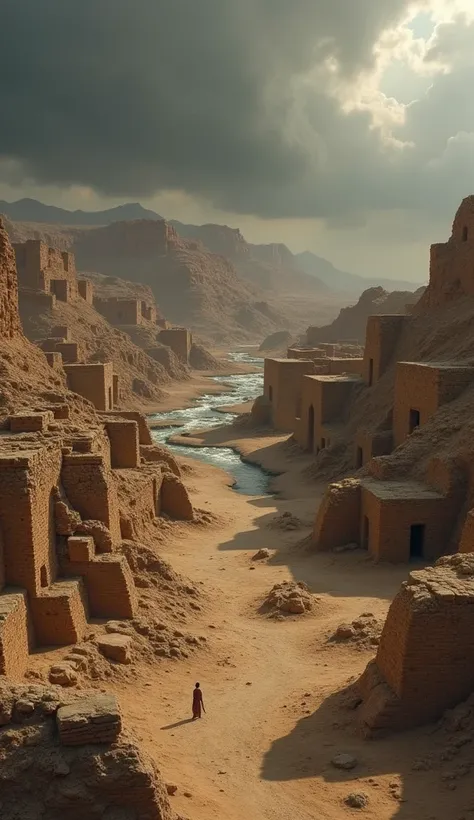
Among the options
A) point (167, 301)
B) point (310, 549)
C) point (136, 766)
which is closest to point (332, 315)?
point (167, 301)

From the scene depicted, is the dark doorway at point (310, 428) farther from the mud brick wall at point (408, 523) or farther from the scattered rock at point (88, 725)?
the scattered rock at point (88, 725)

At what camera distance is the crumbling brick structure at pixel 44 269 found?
152 feet

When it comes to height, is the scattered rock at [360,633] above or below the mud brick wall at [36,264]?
below

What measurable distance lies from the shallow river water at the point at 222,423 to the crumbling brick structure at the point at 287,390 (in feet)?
12.5

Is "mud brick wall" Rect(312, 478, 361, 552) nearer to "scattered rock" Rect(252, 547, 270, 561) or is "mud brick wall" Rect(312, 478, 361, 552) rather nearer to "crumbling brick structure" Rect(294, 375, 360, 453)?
"scattered rock" Rect(252, 547, 270, 561)

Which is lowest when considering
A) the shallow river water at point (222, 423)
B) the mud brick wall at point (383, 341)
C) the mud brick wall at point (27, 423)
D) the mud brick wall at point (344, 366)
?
the shallow river water at point (222, 423)

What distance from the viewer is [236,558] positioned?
17.9m

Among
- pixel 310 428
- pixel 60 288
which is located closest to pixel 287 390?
pixel 310 428

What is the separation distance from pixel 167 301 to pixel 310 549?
10069 cm

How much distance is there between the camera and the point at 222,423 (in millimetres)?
41438

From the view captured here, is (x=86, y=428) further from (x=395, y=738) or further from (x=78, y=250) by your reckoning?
(x=78, y=250)

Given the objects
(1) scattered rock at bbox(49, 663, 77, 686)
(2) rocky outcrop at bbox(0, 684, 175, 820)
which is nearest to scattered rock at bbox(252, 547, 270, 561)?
(1) scattered rock at bbox(49, 663, 77, 686)

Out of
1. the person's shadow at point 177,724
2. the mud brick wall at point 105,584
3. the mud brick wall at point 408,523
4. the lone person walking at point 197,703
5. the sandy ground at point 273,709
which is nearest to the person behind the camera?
the sandy ground at point 273,709

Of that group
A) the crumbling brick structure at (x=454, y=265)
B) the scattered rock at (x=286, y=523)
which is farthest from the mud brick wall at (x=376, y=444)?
the crumbling brick structure at (x=454, y=265)
